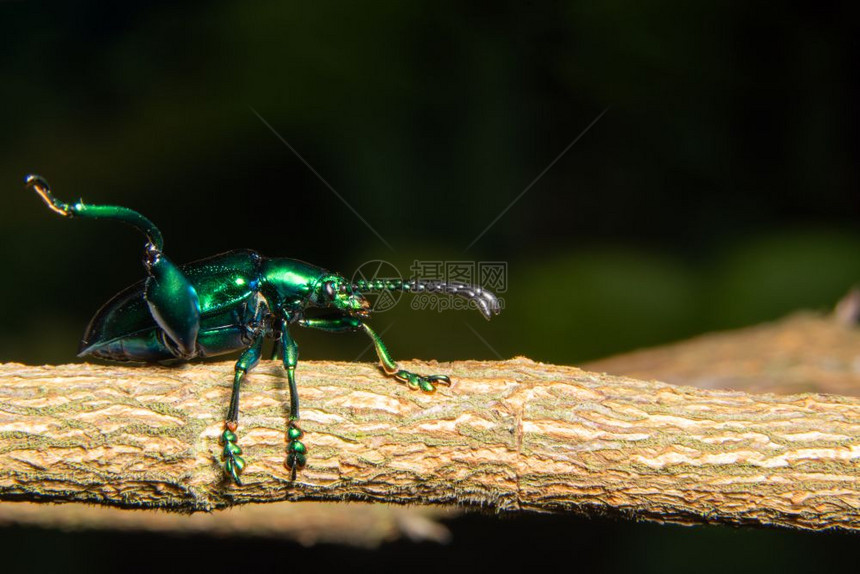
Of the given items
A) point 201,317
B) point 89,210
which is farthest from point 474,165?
point 89,210

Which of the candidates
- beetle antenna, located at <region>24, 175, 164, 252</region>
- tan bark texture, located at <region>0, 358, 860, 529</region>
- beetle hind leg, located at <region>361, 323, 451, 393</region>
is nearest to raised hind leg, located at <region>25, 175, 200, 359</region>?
beetle antenna, located at <region>24, 175, 164, 252</region>

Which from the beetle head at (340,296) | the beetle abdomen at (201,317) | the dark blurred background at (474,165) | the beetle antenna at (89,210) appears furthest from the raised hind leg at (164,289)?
the dark blurred background at (474,165)

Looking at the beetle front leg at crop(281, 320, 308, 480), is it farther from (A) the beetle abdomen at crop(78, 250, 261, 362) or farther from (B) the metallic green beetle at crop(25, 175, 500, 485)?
(A) the beetle abdomen at crop(78, 250, 261, 362)

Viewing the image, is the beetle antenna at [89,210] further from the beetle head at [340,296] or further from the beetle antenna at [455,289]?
the beetle antenna at [455,289]

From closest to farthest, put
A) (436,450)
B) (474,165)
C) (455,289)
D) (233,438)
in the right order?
(233,438) → (436,450) → (455,289) → (474,165)

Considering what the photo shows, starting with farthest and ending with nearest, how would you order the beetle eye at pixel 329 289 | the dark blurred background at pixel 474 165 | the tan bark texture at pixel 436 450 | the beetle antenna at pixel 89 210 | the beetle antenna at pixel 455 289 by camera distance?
1. the dark blurred background at pixel 474 165
2. the beetle eye at pixel 329 289
3. the beetle antenna at pixel 455 289
4. the tan bark texture at pixel 436 450
5. the beetle antenna at pixel 89 210

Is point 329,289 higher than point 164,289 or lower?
higher

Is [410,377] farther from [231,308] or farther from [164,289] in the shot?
[164,289]
